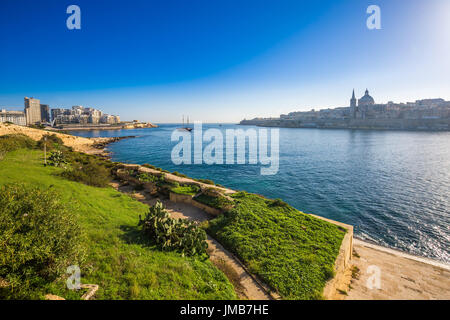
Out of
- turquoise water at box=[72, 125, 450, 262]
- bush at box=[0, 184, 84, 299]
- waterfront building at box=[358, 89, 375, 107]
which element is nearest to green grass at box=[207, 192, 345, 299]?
bush at box=[0, 184, 84, 299]

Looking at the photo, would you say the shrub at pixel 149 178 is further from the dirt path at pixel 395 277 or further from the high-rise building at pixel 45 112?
the high-rise building at pixel 45 112

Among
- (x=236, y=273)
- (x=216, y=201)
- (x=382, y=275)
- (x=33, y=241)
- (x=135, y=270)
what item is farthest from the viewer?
(x=216, y=201)

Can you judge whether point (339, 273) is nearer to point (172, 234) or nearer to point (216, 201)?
point (172, 234)

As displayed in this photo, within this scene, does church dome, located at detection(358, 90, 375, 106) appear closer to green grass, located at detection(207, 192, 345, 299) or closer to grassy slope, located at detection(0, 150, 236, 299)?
green grass, located at detection(207, 192, 345, 299)

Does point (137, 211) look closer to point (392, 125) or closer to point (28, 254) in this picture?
point (28, 254)

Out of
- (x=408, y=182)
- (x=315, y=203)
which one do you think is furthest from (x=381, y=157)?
(x=315, y=203)

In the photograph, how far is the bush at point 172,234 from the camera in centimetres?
818

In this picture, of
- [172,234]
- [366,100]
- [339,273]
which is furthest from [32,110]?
[366,100]

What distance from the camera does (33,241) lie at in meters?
4.58

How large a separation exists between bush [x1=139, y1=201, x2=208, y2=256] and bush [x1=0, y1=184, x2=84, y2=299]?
10.2 feet

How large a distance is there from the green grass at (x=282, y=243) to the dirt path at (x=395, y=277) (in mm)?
1612

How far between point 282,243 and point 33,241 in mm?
8906

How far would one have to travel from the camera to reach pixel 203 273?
22.6 feet
